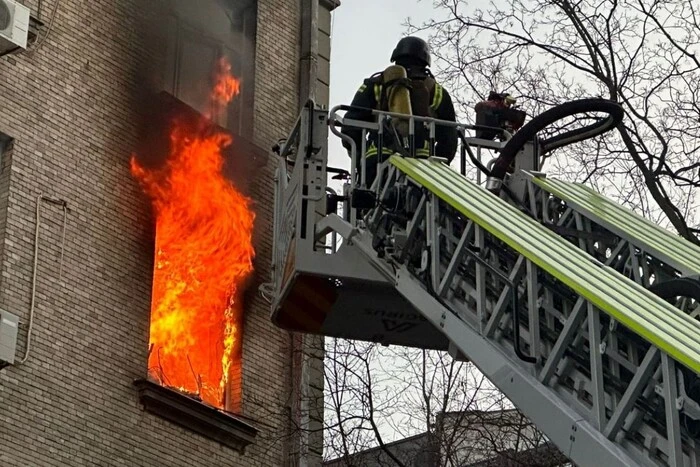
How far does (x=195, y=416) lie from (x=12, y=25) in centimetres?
407

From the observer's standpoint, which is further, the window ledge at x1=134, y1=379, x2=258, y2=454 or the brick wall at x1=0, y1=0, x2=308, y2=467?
the window ledge at x1=134, y1=379, x2=258, y2=454

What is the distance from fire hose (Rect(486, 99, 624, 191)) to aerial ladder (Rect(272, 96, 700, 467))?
17mm

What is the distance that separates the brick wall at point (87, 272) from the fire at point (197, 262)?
0.88 ft

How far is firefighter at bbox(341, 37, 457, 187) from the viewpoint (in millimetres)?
9742

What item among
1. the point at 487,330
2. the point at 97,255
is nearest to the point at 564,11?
the point at 97,255

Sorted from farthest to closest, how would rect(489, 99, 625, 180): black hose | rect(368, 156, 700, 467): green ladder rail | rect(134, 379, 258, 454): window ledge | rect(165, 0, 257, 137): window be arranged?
1. rect(165, 0, 257, 137): window
2. rect(134, 379, 258, 454): window ledge
3. rect(489, 99, 625, 180): black hose
4. rect(368, 156, 700, 467): green ladder rail

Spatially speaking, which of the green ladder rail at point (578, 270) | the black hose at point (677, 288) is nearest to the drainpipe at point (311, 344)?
the green ladder rail at point (578, 270)

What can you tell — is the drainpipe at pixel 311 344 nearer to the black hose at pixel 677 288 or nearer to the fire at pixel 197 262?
the fire at pixel 197 262

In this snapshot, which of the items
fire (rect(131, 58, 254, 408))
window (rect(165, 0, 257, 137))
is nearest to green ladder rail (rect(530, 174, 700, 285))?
fire (rect(131, 58, 254, 408))

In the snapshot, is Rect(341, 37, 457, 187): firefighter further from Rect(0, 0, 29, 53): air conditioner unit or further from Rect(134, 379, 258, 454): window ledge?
Rect(134, 379, 258, 454): window ledge

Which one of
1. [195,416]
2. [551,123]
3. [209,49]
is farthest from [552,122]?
[209,49]

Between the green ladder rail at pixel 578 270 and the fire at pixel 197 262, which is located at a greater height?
the fire at pixel 197 262

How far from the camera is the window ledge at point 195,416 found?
1302cm

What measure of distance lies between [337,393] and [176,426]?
1621 mm
